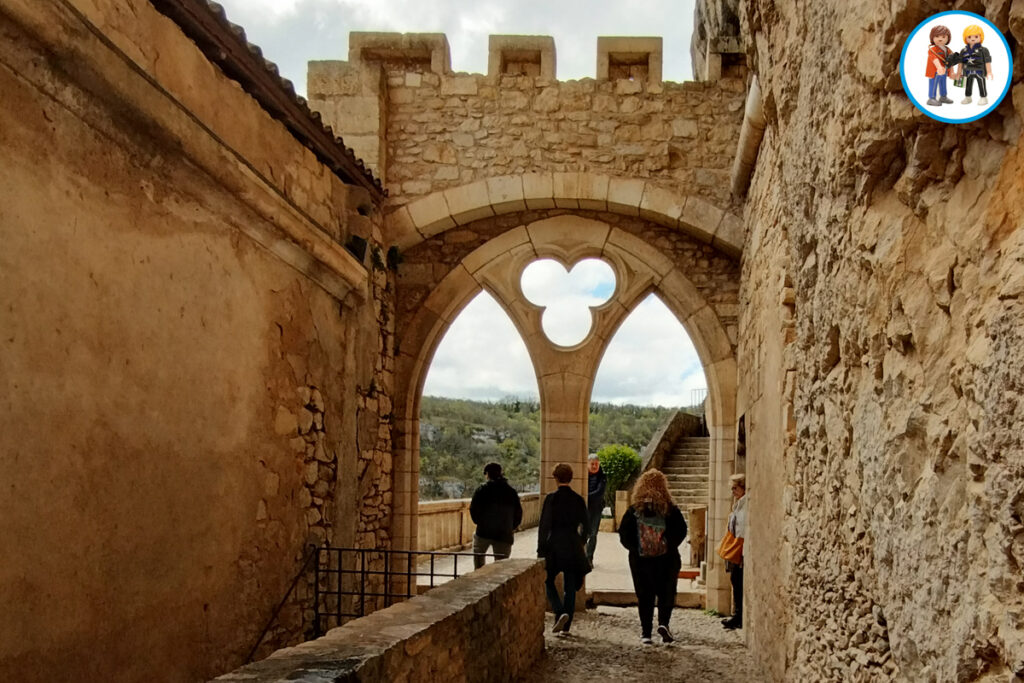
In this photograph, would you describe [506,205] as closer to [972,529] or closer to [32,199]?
[32,199]

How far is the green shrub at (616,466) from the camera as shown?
50.7 feet

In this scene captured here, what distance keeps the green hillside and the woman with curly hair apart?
1397 cm

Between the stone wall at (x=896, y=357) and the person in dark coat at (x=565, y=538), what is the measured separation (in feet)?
7.89

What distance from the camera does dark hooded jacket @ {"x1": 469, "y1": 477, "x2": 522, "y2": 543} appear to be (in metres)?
5.86

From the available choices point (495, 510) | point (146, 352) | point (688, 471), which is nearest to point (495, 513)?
point (495, 510)

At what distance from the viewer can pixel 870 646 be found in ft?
7.07

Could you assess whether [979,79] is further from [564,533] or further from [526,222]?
[526,222]

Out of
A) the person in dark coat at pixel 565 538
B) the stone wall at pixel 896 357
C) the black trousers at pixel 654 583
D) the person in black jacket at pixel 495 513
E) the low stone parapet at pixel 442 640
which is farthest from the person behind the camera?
the person in black jacket at pixel 495 513

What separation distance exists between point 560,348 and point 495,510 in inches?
58.2

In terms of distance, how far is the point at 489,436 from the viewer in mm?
25422

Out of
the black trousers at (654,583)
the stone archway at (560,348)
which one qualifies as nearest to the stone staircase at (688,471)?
the stone archway at (560,348)

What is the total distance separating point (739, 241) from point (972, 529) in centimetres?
482

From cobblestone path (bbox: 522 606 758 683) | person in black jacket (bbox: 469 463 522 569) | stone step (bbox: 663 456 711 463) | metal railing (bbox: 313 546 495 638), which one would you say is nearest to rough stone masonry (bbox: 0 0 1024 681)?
metal railing (bbox: 313 546 495 638)

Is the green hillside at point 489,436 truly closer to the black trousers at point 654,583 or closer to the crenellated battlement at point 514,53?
the crenellated battlement at point 514,53
